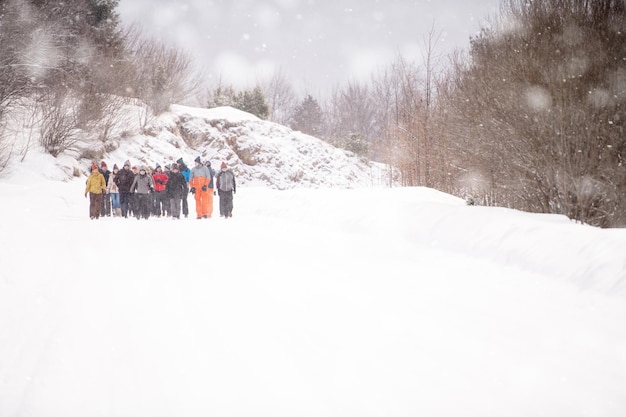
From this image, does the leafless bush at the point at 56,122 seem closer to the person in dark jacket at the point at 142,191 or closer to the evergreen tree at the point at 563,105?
the person in dark jacket at the point at 142,191

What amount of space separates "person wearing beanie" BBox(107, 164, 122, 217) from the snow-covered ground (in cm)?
790

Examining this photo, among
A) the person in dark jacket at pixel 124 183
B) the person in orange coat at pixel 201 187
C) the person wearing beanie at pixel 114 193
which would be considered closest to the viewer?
the person in orange coat at pixel 201 187

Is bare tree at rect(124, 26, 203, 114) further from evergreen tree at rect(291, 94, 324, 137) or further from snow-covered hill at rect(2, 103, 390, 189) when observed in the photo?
evergreen tree at rect(291, 94, 324, 137)

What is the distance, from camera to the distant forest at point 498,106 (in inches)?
292

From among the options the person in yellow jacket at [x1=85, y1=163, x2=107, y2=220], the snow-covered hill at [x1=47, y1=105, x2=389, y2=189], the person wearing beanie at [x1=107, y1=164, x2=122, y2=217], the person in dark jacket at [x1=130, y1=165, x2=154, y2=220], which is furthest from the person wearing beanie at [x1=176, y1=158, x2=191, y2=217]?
the snow-covered hill at [x1=47, y1=105, x2=389, y2=189]

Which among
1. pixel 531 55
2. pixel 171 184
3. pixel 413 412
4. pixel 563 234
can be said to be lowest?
pixel 413 412

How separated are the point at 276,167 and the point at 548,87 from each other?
2930cm

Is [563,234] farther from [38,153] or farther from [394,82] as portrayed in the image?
[38,153]

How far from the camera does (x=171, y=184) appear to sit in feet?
47.6

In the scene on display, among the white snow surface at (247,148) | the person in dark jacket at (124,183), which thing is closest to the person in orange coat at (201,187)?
the person in dark jacket at (124,183)

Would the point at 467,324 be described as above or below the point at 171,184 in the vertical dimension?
below

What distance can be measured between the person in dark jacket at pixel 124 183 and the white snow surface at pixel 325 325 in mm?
7312

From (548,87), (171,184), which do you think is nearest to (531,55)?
(548,87)

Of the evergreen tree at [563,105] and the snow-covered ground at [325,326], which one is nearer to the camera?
the snow-covered ground at [325,326]
